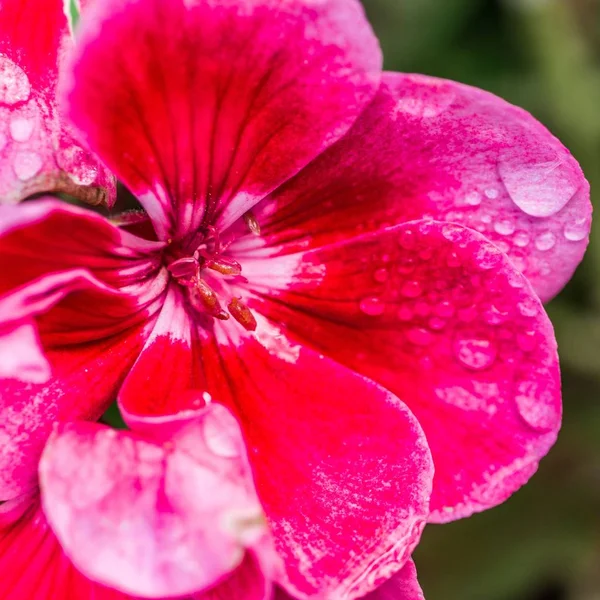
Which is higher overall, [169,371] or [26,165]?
[26,165]

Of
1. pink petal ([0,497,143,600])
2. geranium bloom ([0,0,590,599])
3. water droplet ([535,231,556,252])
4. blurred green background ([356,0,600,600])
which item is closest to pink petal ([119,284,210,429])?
geranium bloom ([0,0,590,599])

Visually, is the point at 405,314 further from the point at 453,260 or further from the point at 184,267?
the point at 184,267

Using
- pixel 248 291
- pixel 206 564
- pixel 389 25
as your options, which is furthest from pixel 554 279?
pixel 389 25

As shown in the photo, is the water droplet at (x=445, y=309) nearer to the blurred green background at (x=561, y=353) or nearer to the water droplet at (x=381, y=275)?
the water droplet at (x=381, y=275)

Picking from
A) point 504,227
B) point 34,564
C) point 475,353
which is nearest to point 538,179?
point 504,227

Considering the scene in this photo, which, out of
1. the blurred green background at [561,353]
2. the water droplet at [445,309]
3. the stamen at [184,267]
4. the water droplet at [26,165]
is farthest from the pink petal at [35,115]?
the blurred green background at [561,353]

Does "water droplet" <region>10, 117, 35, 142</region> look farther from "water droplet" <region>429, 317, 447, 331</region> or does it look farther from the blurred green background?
the blurred green background
